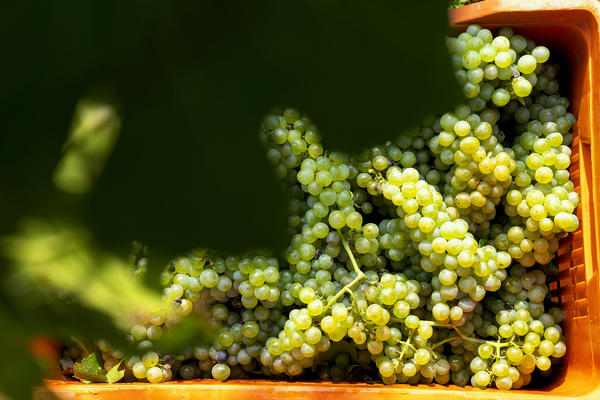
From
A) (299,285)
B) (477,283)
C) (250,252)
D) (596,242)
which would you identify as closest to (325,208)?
(299,285)

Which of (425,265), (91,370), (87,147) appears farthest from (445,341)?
(87,147)

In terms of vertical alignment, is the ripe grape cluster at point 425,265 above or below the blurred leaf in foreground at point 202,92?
below

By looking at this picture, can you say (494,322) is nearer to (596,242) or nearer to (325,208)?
(596,242)

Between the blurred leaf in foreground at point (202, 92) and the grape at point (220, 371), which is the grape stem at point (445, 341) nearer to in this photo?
the grape at point (220, 371)

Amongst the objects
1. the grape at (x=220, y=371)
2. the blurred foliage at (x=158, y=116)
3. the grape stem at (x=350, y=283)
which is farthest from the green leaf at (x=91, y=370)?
the blurred foliage at (x=158, y=116)

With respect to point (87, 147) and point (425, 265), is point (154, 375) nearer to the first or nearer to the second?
point (425, 265)

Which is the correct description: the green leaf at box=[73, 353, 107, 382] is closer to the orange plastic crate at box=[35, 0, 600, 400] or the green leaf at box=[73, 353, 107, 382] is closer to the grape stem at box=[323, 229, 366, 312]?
the orange plastic crate at box=[35, 0, 600, 400]
